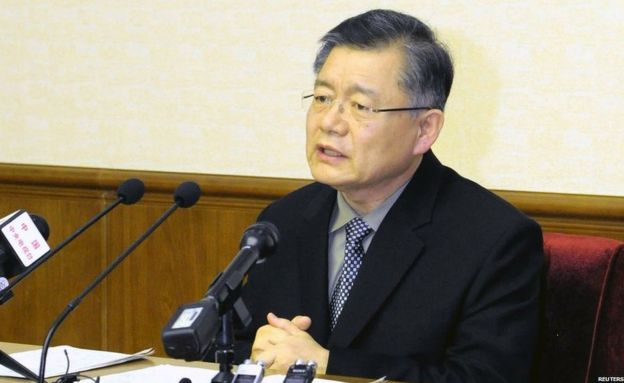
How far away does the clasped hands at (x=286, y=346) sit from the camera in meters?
2.26

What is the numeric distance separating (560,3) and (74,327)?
84.4 inches

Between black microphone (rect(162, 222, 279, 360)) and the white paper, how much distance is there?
752mm

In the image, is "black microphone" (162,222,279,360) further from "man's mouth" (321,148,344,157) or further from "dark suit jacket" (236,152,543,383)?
"man's mouth" (321,148,344,157)

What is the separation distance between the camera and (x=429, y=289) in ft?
8.02

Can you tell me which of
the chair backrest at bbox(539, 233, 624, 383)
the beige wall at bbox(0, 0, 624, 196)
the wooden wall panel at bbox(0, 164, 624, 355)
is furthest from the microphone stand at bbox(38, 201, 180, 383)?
the wooden wall panel at bbox(0, 164, 624, 355)

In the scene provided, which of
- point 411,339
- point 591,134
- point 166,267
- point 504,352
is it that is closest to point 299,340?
point 411,339

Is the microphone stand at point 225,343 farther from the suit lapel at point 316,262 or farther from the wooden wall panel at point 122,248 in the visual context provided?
the wooden wall panel at point 122,248

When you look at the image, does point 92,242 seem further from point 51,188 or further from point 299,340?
point 299,340

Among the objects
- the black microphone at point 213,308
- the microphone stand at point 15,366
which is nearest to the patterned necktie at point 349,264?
the microphone stand at point 15,366

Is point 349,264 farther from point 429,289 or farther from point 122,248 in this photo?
point 122,248

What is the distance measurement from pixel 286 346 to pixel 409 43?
29.5 inches

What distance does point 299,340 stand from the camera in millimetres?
2295

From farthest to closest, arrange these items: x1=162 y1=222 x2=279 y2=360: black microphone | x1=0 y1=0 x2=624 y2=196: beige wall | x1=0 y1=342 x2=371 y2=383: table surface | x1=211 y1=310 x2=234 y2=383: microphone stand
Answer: x1=0 y1=0 x2=624 y2=196: beige wall
x1=0 y1=342 x2=371 y2=383: table surface
x1=211 y1=310 x2=234 y2=383: microphone stand
x1=162 y1=222 x2=279 y2=360: black microphone

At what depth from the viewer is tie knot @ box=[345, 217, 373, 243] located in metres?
2.57
